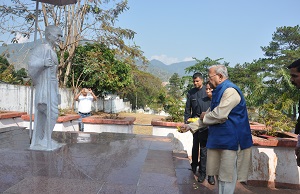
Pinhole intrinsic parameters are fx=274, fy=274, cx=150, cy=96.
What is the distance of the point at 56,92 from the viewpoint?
4.52 meters

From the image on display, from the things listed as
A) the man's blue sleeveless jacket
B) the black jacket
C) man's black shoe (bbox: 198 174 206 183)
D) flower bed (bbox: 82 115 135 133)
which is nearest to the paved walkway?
man's black shoe (bbox: 198 174 206 183)

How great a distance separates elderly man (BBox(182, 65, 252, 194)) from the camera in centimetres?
277

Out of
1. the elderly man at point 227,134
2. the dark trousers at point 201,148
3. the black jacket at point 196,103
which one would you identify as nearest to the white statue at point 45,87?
the black jacket at point 196,103

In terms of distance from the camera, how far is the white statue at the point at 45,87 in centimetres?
426

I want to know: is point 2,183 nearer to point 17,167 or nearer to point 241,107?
point 17,167

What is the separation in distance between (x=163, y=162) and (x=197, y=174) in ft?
2.37

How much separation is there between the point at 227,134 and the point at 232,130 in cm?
7

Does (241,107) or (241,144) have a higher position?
(241,107)

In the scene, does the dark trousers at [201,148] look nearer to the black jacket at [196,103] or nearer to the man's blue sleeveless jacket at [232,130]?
the black jacket at [196,103]

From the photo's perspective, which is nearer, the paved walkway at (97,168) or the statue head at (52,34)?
the paved walkway at (97,168)

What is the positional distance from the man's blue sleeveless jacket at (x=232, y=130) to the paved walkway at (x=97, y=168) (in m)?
0.67

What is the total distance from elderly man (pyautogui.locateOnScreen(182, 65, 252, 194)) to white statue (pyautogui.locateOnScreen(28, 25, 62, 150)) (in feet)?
8.67

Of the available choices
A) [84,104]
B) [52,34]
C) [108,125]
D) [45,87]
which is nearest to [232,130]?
[45,87]

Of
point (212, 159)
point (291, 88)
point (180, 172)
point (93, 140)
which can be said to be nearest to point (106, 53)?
point (291, 88)
